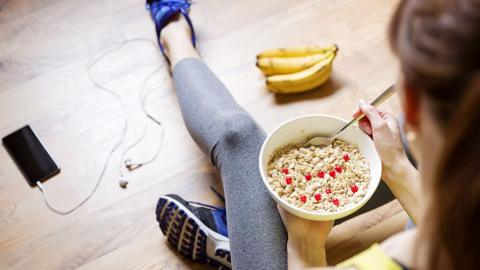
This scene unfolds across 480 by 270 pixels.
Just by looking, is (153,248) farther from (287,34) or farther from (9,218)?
(287,34)

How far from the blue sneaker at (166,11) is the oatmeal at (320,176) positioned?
0.59m

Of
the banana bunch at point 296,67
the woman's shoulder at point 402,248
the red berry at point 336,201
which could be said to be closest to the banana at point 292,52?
the banana bunch at point 296,67

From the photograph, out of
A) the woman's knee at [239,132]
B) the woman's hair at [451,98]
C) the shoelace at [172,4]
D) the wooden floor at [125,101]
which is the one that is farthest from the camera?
the shoelace at [172,4]

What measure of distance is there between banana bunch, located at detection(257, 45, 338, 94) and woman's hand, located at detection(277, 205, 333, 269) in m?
0.48

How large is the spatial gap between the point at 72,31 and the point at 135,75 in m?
0.28

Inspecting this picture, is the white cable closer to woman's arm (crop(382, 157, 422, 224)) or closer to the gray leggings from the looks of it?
the gray leggings

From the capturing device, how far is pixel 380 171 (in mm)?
954

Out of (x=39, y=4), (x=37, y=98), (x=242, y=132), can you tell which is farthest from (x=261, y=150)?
(x=39, y=4)

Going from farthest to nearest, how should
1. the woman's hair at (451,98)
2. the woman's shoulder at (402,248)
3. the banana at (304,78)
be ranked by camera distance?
the banana at (304,78), the woman's shoulder at (402,248), the woman's hair at (451,98)

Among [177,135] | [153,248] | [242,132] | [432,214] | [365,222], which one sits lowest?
[365,222]

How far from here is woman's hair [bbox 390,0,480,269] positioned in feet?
1.35

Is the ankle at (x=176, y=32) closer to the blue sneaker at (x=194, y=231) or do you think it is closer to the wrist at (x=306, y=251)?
the blue sneaker at (x=194, y=231)

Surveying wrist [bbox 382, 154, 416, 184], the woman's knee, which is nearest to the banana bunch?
the woman's knee

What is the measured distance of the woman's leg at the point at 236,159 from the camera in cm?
94
